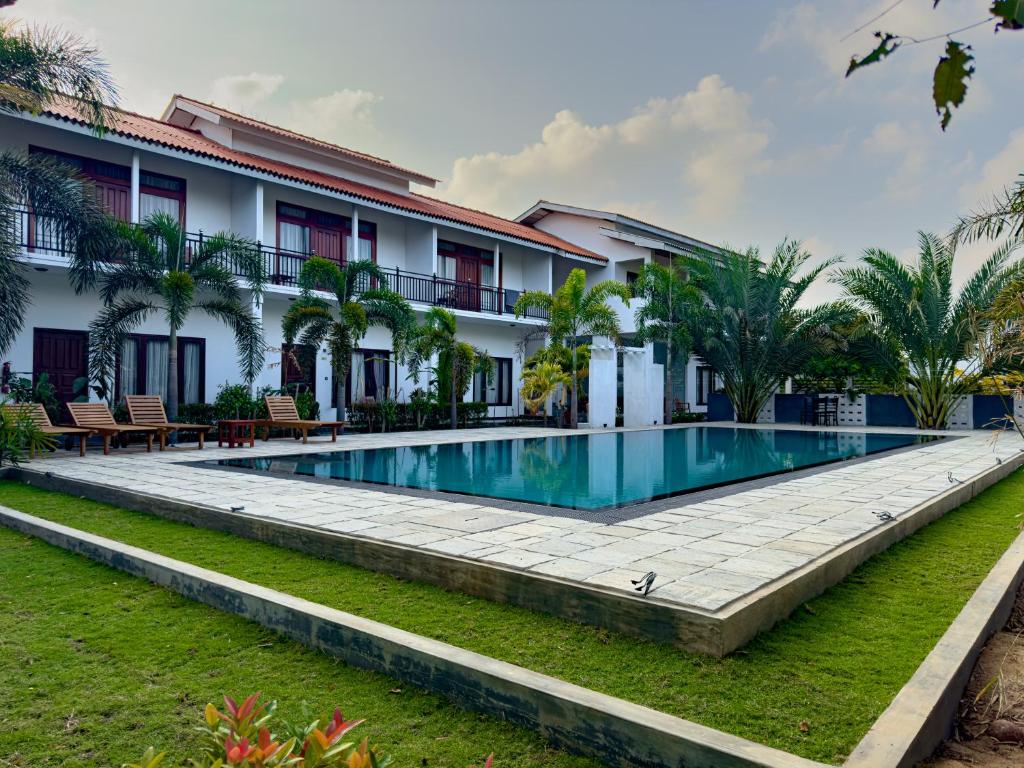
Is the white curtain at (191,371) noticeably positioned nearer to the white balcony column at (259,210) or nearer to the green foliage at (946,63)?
the white balcony column at (259,210)

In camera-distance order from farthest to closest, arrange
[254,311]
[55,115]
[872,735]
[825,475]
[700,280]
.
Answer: [700,280] < [254,311] < [55,115] < [825,475] < [872,735]

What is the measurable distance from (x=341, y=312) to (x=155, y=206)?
4887 millimetres

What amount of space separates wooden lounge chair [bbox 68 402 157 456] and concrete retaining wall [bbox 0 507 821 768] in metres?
8.95

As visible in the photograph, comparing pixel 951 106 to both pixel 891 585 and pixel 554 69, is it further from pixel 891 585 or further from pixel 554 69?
pixel 554 69

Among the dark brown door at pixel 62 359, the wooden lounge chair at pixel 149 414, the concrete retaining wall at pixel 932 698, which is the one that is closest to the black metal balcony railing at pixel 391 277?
the dark brown door at pixel 62 359

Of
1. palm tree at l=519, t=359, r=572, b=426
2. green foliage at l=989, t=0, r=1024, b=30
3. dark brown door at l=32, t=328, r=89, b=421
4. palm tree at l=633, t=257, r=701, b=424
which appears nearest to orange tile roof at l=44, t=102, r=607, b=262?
dark brown door at l=32, t=328, r=89, b=421

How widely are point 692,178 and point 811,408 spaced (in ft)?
28.0

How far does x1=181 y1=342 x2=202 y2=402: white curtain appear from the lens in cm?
1689

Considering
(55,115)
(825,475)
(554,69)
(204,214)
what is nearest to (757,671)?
(825,475)

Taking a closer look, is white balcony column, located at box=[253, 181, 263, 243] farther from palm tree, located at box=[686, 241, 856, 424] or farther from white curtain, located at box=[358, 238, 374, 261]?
palm tree, located at box=[686, 241, 856, 424]

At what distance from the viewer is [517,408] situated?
25969 mm

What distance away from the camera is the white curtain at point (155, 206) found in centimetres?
1647

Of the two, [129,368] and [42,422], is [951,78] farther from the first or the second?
[129,368]

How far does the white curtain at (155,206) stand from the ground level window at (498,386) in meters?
10.8
